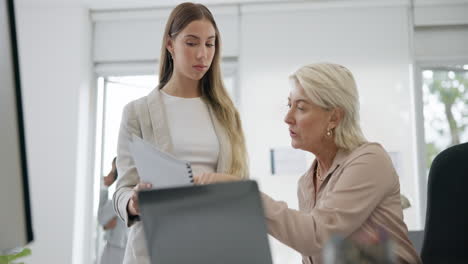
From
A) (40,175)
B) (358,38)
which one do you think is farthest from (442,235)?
(40,175)

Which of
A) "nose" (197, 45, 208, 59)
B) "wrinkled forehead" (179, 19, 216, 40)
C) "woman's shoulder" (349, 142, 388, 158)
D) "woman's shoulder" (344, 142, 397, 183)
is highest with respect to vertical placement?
"wrinkled forehead" (179, 19, 216, 40)

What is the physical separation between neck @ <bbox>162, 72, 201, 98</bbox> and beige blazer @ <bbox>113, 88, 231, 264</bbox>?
68 mm

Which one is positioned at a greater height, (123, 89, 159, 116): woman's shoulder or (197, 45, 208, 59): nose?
(197, 45, 208, 59): nose

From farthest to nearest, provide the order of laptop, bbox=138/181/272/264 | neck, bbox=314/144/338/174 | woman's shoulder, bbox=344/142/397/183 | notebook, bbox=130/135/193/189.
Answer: neck, bbox=314/144/338/174 < woman's shoulder, bbox=344/142/397/183 < notebook, bbox=130/135/193/189 < laptop, bbox=138/181/272/264

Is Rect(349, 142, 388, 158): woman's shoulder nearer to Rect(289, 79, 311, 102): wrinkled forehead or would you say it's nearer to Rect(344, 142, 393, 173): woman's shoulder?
Rect(344, 142, 393, 173): woman's shoulder

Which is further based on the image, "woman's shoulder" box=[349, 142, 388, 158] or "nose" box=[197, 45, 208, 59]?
"nose" box=[197, 45, 208, 59]

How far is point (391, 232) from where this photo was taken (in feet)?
4.41

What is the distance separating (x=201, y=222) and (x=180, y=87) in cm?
105

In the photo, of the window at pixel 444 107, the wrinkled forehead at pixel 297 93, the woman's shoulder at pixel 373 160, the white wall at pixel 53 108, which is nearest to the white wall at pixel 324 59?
the window at pixel 444 107

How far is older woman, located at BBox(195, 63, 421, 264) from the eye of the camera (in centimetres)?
125

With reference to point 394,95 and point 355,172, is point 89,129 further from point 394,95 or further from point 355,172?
point 355,172

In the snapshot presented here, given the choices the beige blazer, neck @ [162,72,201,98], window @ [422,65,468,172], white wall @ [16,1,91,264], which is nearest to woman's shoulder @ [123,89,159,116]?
the beige blazer

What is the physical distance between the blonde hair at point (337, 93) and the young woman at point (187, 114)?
34cm

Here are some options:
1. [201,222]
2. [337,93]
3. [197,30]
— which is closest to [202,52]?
[197,30]
